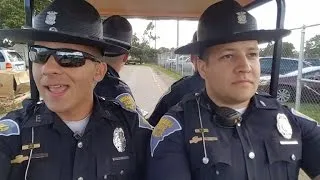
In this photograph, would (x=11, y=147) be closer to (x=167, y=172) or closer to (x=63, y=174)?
(x=63, y=174)

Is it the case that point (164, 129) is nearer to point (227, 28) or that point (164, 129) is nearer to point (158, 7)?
point (227, 28)

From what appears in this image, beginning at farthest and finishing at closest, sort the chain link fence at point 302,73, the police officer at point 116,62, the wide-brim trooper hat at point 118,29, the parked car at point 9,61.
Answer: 1. the parked car at point 9,61
2. the chain link fence at point 302,73
3. the wide-brim trooper hat at point 118,29
4. the police officer at point 116,62

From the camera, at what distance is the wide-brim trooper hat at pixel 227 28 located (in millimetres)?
2168

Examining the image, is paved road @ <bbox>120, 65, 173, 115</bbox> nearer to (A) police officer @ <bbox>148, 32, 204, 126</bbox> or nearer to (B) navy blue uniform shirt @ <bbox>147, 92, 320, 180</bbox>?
(A) police officer @ <bbox>148, 32, 204, 126</bbox>

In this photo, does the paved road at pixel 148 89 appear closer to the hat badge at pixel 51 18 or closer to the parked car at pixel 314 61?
the hat badge at pixel 51 18

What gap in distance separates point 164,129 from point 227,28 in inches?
25.2

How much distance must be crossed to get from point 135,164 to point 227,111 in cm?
58

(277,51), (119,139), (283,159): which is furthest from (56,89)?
(277,51)

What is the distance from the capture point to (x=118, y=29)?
3768mm

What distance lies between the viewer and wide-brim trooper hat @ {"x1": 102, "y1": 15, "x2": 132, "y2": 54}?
12.3 feet

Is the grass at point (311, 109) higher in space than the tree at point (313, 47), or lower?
lower

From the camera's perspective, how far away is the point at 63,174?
6.72ft

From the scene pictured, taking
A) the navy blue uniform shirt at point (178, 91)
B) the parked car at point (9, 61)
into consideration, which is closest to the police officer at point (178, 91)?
the navy blue uniform shirt at point (178, 91)

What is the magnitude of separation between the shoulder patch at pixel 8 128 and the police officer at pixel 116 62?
49.8 inches
